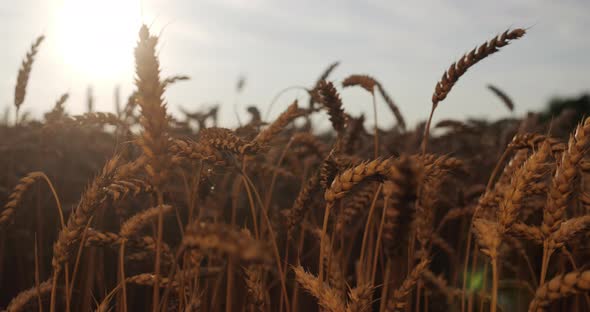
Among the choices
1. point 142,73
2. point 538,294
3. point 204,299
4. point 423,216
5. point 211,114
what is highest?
point 211,114

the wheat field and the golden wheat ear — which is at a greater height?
the golden wheat ear

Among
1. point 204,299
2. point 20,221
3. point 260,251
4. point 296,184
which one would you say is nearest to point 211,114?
point 296,184

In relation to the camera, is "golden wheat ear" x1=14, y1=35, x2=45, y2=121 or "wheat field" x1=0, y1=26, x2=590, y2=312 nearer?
"wheat field" x1=0, y1=26, x2=590, y2=312

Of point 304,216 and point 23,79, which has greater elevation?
point 23,79

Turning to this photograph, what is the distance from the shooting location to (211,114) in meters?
5.56

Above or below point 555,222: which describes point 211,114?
above

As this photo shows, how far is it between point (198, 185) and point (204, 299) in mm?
571

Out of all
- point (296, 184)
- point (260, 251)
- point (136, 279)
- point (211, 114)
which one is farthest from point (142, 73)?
point (211, 114)

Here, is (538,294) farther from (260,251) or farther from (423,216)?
(260,251)

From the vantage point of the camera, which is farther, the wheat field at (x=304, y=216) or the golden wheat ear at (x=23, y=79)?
the golden wheat ear at (x=23, y=79)

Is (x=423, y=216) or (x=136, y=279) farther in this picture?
(x=423, y=216)

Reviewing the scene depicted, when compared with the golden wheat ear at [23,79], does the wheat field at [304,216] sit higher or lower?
lower

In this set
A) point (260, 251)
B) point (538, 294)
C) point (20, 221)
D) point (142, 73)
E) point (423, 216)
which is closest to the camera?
point (260, 251)

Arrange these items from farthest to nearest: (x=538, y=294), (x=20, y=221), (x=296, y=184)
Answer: (x=296, y=184) → (x=20, y=221) → (x=538, y=294)
